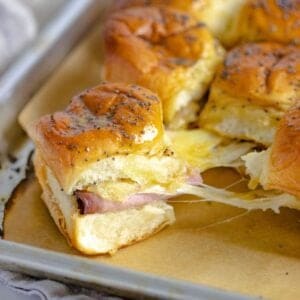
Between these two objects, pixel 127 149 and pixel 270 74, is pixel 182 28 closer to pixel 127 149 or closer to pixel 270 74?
pixel 270 74

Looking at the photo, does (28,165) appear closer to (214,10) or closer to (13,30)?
(13,30)

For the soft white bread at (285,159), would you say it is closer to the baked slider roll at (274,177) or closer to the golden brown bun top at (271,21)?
the baked slider roll at (274,177)

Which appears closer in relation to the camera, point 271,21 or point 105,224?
point 105,224

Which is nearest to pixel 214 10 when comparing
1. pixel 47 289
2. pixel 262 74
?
pixel 262 74

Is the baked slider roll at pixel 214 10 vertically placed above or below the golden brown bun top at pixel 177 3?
below

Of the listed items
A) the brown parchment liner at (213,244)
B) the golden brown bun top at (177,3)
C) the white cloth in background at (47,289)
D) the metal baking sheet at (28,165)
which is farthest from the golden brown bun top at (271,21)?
the white cloth in background at (47,289)

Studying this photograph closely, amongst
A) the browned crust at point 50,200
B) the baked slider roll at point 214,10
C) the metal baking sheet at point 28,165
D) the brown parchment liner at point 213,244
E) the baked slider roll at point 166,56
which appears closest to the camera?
the metal baking sheet at point 28,165

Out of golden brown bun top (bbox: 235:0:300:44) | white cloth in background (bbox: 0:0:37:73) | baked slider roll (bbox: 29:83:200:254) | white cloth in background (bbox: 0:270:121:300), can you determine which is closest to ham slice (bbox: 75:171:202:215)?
baked slider roll (bbox: 29:83:200:254)
